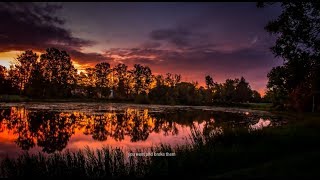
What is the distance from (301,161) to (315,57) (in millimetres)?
7475

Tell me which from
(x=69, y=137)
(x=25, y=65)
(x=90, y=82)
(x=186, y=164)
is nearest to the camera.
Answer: (x=186, y=164)

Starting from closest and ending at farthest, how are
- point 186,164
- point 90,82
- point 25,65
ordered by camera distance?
1. point 186,164
2. point 25,65
3. point 90,82

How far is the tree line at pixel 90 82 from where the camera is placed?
9281 centimetres

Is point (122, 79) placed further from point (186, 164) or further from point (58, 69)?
point (186, 164)

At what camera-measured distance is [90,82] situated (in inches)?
4781

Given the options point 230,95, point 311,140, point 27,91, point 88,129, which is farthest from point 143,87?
point 311,140

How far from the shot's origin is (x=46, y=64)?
99.2m

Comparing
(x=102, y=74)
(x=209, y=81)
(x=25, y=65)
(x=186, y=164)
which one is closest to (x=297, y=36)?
(x=186, y=164)

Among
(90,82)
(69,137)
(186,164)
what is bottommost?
(186,164)

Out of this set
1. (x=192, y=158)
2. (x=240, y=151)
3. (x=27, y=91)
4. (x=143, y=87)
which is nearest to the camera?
(x=192, y=158)

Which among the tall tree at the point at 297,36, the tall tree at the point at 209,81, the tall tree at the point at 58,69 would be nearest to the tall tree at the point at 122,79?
the tall tree at the point at 58,69

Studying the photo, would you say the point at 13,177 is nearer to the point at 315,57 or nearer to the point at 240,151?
the point at 240,151

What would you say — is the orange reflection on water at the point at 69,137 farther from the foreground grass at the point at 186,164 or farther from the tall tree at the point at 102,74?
the tall tree at the point at 102,74

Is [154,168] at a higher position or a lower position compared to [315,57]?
lower
